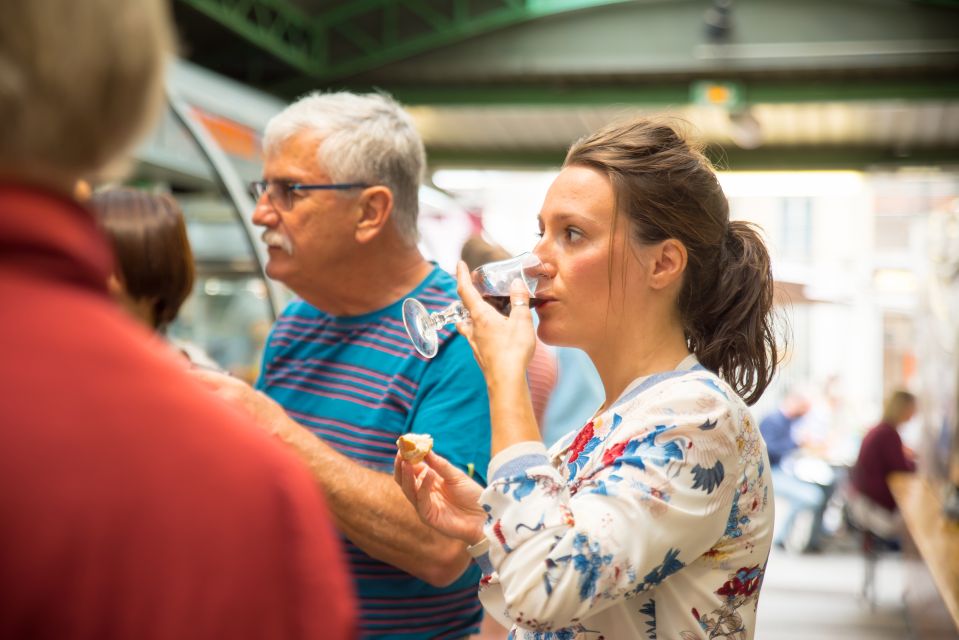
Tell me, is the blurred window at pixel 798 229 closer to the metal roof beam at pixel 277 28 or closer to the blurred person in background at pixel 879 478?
the metal roof beam at pixel 277 28

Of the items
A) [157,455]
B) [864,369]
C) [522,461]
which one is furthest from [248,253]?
[864,369]

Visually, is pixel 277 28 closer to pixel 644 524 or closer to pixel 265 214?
pixel 265 214

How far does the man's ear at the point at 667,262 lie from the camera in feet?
5.09

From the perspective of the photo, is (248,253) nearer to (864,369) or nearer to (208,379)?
(208,379)

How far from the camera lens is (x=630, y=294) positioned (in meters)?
1.55

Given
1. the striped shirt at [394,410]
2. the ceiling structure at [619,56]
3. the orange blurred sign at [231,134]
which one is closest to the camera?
the striped shirt at [394,410]

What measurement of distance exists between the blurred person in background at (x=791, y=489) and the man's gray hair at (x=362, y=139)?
8807 mm

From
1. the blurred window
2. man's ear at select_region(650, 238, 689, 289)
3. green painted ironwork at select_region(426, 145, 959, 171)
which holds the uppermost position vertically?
man's ear at select_region(650, 238, 689, 289)

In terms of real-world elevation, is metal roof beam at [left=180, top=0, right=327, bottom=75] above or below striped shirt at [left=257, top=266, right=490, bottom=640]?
below

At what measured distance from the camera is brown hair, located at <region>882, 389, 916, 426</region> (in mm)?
9117

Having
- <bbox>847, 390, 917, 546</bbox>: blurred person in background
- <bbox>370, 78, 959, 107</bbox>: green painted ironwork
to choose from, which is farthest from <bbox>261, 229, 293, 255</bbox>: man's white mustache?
<bbox>370, 78, 959, 107</bbox>: green painted ironwork

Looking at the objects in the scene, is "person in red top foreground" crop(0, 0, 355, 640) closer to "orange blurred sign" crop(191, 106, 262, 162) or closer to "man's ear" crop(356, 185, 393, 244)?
"man's ear" crop(356, 185, 393, 244)

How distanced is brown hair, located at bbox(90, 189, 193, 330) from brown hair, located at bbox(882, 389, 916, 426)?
26.4 ft

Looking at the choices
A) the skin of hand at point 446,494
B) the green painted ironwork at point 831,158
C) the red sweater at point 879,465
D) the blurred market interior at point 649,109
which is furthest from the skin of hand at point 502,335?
the green painted ironwork at point 831,158
